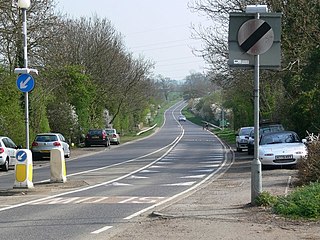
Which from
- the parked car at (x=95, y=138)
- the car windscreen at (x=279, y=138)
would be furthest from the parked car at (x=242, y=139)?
the car windscreen at (x=279, y=138)

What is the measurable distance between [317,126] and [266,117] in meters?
22.7

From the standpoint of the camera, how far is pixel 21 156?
720 inches

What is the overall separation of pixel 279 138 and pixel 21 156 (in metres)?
11.2

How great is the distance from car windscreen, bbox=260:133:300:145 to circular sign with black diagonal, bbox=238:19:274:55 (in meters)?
13.4

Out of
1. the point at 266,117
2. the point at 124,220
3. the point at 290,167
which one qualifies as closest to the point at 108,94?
the point at 266,117

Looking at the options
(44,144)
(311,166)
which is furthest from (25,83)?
(44,144)

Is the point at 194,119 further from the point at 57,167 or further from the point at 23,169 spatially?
the point at 23,169

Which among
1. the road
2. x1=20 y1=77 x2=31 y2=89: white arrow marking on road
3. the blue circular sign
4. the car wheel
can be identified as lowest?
the road

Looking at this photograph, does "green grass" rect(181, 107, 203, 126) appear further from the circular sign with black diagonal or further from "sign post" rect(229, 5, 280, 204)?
the circular sign with black diagonal

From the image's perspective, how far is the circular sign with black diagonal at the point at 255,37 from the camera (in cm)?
1212

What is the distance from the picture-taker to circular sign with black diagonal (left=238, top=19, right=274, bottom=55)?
477 inches

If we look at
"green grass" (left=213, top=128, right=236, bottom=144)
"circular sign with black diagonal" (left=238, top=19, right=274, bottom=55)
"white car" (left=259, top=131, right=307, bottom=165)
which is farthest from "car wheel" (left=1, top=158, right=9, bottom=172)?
"green grass" (left=213, top=128, right=236, bottom=144)

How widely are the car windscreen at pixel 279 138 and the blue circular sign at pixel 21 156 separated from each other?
1051 centimetres

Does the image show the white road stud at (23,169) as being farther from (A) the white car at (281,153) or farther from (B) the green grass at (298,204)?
(A) the white car at (281,153)
